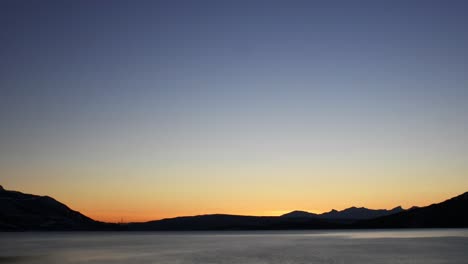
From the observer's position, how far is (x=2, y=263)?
96688mm

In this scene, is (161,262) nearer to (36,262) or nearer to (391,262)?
(36,262)

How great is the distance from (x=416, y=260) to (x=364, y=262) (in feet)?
41.8

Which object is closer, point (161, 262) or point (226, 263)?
point (226, 263)

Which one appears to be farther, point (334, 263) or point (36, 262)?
point (36, 262)

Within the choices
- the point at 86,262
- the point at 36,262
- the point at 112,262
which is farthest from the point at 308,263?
the point at 36,262

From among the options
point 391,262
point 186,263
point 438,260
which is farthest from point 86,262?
point 438,260

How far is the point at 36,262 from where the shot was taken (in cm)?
10194

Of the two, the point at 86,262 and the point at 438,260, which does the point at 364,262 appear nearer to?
the point at 438,260

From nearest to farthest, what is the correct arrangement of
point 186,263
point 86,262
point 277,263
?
1. point 277,263
2. point 186,263
3. point 86,262

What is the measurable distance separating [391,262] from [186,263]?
39.6 m

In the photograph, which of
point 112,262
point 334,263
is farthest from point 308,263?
point 112,262

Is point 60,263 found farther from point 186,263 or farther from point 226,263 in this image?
point 226,263

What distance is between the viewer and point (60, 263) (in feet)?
333

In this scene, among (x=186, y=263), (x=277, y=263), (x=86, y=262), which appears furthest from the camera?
(x=86, y=262)
